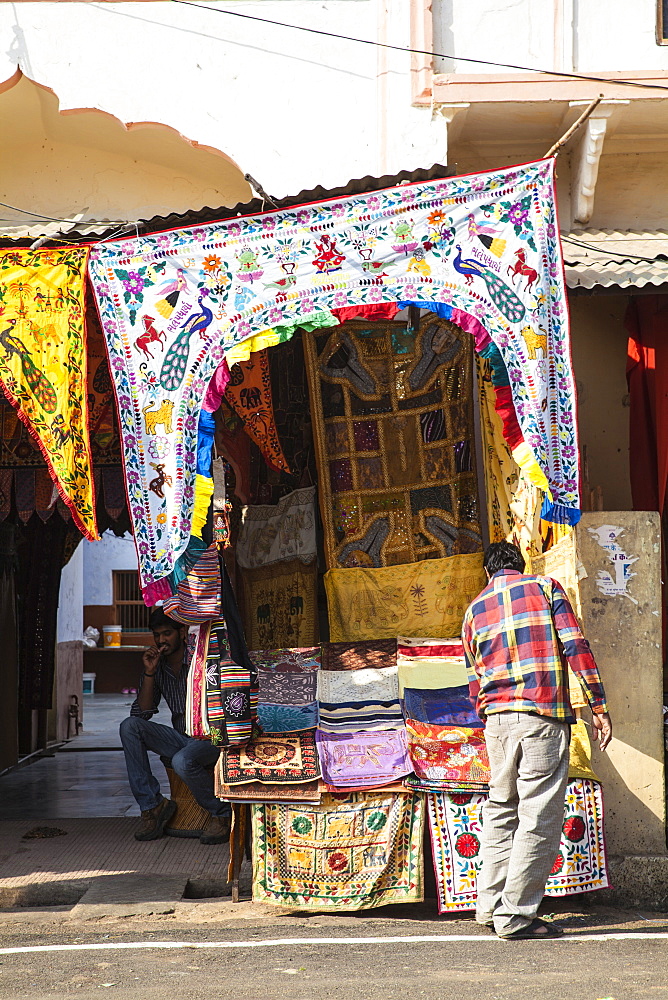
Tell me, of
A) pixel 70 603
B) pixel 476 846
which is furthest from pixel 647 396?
pixel 70 603

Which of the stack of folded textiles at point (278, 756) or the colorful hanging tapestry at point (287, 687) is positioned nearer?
the stack of folded textiles at point (278, 756)

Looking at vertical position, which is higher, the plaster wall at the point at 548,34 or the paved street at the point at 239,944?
the plaster wall at the point at 548,34

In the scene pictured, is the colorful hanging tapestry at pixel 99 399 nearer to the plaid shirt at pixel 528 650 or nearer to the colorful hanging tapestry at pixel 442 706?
the colorful hanging tapestry at pixel 442 706

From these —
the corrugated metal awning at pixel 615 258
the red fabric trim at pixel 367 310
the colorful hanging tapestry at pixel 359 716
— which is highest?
the corrugated metal awning at pixel 615 258

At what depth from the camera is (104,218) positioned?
24.4 ft

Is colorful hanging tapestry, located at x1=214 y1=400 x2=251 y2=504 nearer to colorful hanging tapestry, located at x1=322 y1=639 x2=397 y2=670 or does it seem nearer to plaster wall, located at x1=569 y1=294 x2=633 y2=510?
colorful hanging tapestry, located at x1=322 y1=639 x2=397 y2=670

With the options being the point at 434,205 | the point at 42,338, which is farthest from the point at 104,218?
the point at 434,205

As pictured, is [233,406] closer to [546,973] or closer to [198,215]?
[198,215]

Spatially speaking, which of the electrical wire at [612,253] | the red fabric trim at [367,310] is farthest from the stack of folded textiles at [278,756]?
the electrical wire at [612,253]

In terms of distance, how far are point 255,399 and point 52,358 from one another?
1384mm

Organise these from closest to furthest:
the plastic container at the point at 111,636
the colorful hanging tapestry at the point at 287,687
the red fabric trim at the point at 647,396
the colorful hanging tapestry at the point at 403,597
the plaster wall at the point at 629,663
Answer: the plaster wall at the point at 629,663, the colorful hanging tapestry at the point at 287,687, the colorful hanging tapestry at the point at 403,597, the red fabric trim at the point at 647,396, the plastic container at the point at 111,636

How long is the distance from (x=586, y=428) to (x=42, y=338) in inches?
141

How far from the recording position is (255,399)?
19.3ft

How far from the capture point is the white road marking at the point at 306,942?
4.29 metres
